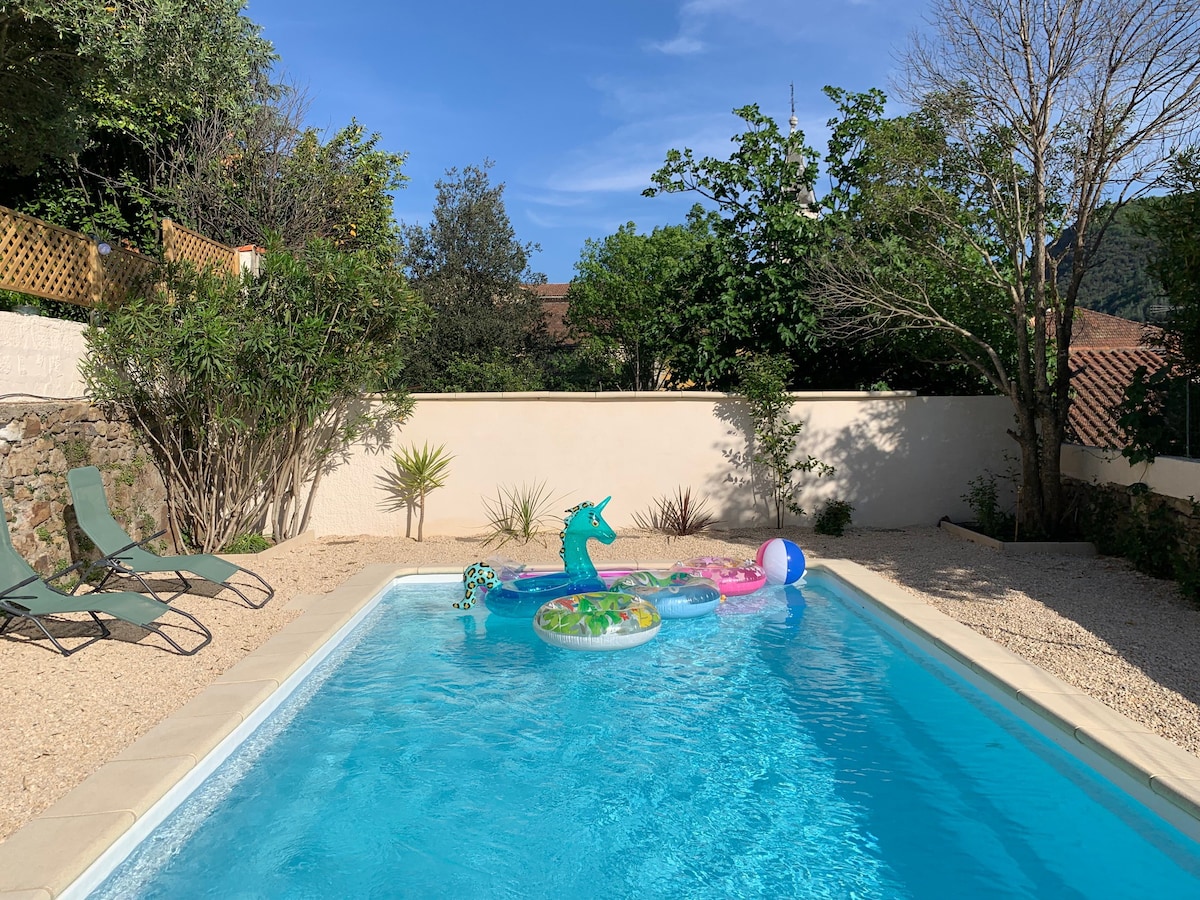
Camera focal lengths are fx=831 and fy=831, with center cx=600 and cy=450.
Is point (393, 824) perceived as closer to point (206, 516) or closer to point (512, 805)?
point (512, 805)

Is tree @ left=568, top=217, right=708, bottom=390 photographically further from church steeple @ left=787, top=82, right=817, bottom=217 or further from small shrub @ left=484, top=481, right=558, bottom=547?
small shrub @ left=484, top=481, right=558, bottom=547

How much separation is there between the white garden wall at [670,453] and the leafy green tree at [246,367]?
1.16 m

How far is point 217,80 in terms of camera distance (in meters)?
8.00

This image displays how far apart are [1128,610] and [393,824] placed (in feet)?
20.6

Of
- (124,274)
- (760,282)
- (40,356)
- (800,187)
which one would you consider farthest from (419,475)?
(800,187)

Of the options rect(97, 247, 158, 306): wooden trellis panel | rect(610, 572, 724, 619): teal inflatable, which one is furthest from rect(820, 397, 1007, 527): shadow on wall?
rect(97, 247, 158, 306): wooden trellis panel

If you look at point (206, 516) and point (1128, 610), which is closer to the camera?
point (1128, 610)

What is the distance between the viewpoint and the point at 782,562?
8766 mm

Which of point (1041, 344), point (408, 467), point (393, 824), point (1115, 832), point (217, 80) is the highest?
point (217, 80)

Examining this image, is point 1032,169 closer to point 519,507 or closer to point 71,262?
point 519,507

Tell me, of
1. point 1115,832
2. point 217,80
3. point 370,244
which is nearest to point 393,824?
point 1115,832

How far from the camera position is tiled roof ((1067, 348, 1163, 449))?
12.2m

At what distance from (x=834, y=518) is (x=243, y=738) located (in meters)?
8.43

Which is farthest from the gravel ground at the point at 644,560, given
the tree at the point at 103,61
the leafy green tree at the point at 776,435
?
the tree at the point at 103,61
